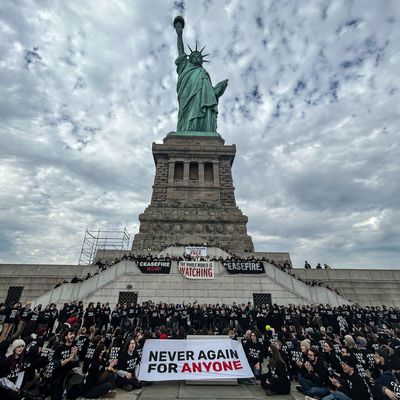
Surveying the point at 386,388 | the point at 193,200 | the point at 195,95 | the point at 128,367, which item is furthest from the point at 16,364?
the point at 195,95

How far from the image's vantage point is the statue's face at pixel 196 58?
1985 inches

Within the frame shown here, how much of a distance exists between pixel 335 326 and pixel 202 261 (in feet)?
33.5

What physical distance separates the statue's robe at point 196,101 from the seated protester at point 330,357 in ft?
133

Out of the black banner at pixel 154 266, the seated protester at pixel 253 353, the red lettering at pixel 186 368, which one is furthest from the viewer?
the black banner at pixel 154 266

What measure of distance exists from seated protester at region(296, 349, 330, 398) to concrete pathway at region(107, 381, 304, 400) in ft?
1.30

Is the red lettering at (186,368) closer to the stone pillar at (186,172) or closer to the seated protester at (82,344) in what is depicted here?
the seated protester at (82,344)

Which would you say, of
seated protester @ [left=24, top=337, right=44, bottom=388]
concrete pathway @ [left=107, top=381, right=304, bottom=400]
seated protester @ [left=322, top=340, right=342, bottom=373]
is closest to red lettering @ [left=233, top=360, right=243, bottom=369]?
concrete pathway @ [left=107, top=381, right=304, bottom=400]

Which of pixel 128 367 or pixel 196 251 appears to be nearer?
pixel 128 367

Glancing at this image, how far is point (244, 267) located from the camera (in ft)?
70.5

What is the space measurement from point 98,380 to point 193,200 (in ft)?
103

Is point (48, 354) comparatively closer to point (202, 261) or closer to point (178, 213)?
point (202, 261)

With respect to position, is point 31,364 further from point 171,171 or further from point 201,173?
point 201,173

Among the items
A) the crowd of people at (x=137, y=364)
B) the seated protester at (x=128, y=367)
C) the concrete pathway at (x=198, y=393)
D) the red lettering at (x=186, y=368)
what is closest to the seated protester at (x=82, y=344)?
the crowd of people at (x=137, y=364)

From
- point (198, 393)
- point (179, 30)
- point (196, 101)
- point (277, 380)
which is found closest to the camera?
point (198, 393)
